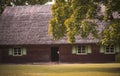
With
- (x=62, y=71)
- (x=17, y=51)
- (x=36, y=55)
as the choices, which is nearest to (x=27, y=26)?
(x=17, y=51)

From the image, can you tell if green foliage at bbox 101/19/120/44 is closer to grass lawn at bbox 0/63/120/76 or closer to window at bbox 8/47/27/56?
grass lawn at bbox 0/63/120/76

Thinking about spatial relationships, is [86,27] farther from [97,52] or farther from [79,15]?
[97,52]

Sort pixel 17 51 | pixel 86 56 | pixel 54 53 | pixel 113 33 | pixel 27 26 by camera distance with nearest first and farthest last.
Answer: pixel 113 33, pixel 86 56, pixel 17 51, pixel 54 53, pixel 27 26

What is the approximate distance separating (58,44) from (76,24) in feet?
42.1

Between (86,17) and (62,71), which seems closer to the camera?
(86,17)

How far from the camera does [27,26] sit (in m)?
41.8

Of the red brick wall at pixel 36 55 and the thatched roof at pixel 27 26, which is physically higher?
the thatched roof at pixel 27 26

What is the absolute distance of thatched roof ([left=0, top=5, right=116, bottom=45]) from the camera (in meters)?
39.8

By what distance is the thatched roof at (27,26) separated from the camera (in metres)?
39.8

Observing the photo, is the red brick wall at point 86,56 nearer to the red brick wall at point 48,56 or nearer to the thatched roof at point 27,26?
the red brick wall at point 48,56

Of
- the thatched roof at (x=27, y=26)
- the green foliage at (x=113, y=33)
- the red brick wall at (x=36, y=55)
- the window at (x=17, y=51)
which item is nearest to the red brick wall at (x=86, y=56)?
the thatched roof at (x=27, y=26)

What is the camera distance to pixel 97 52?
39.1m

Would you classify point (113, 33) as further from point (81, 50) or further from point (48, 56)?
point (48, 56)

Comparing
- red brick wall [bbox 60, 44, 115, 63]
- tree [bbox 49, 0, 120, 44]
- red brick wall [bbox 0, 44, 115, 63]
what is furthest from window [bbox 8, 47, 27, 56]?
tree [bbox 49, 0, 120, 44]
